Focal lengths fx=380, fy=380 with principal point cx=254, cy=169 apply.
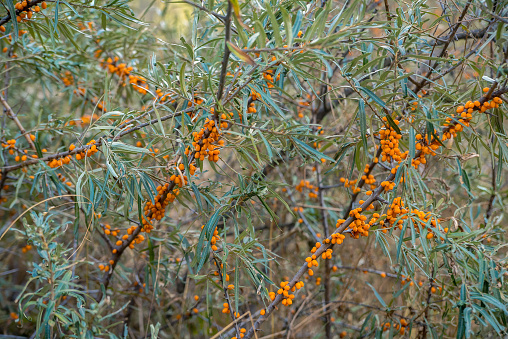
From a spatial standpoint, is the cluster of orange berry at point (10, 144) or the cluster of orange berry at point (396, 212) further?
the cluster of orange berry at point (10, 144)

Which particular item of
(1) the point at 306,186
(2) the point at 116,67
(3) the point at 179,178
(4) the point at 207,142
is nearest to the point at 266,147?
(4) the point at 207,142

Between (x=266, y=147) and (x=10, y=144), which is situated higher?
(x=266, y=147)

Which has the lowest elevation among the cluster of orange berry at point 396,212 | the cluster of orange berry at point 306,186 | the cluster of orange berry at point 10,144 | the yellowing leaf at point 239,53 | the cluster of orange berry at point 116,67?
the cluster of orange berry at point 306,186

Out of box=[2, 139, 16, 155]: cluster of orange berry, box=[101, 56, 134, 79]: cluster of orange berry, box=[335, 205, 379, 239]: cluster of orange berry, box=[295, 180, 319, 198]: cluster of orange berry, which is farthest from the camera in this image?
box=[295, 180, 319, 198]: cluster of orange berry

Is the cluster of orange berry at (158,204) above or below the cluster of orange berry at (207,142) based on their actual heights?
below

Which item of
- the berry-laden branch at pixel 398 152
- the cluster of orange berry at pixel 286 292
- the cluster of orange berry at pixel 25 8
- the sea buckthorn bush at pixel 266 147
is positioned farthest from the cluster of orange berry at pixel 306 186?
the cluster of orange berry at pixel 25 8

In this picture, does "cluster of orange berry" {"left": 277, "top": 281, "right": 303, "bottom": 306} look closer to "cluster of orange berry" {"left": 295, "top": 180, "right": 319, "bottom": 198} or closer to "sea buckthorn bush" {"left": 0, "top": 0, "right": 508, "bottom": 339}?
"sea buckthorn bush" {"left": 0, "top": 0, "right": 508, "bottom": 339}

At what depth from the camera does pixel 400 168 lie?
1.04m

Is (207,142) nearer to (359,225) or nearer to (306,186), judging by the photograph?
(359,225)

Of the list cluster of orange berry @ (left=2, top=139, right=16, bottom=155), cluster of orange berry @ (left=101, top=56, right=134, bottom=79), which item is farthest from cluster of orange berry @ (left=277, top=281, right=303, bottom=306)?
cluster of orange berry @ (left=101, top=56, right=134, bottom=79)

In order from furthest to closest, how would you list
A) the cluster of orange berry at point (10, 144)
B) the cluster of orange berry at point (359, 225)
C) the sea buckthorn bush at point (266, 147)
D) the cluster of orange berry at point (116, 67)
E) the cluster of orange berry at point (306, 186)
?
the cluster of orange berry at point (306, 186) < the cluster of orange berry at point (116, 67) < the cluster of orange berry at point (10, 144) < the cluster of orange berry at point (359, 225) < the sea buckthorn bush at point (266, 147)

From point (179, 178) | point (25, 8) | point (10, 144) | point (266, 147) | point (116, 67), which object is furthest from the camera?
point (116, 67)

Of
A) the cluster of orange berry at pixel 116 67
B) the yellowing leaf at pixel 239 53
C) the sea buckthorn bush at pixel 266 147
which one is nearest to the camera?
the yellowing leaf at pixel 239 53

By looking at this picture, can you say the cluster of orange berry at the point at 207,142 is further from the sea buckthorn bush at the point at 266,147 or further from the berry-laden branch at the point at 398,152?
the berry-laden branch at the point at 398,152
